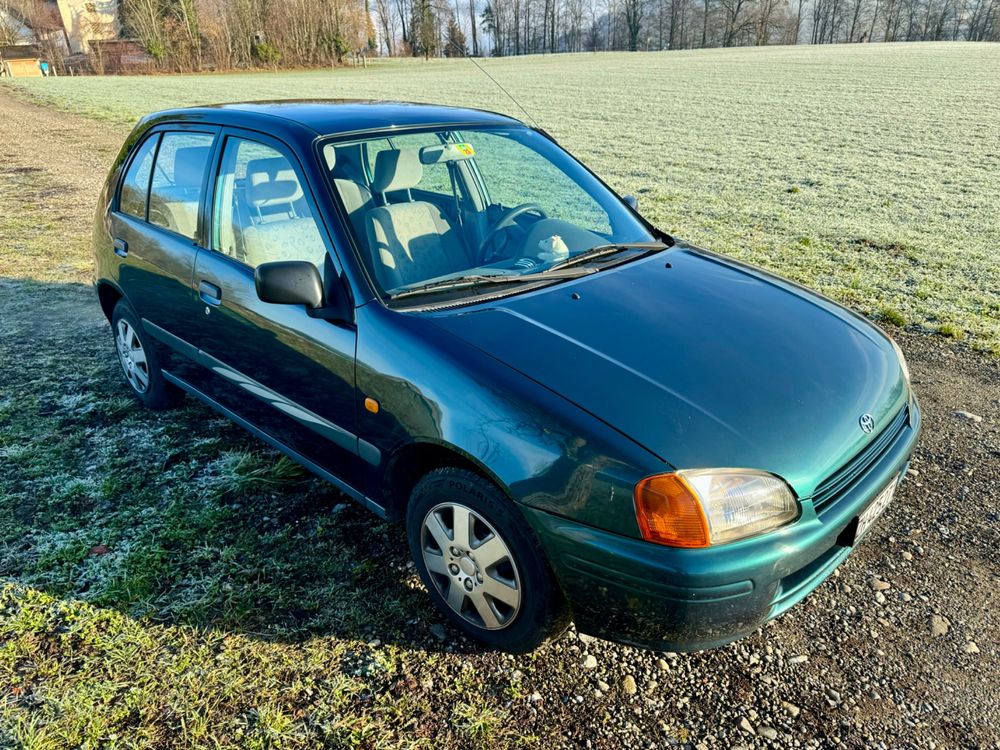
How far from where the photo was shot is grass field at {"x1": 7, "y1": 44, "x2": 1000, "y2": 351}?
6.90 metres

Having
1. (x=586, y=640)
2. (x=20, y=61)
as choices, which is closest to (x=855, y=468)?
(x=586, y=640)

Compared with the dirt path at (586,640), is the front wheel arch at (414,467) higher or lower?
higher

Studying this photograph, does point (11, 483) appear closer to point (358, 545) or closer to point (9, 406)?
point (9, 406)

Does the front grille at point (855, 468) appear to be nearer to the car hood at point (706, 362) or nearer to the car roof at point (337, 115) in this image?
the car hood at point (706, 362)

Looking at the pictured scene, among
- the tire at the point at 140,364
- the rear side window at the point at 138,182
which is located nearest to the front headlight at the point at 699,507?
the tire at the point at 140,364

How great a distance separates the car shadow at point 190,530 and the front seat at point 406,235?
3.83 feet

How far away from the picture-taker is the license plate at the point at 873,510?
2.30 m

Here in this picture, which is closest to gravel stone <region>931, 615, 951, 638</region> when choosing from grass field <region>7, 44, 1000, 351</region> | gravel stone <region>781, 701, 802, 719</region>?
gravel stone <region>781, 701, 802, 719</region>

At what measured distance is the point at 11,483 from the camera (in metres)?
3.48

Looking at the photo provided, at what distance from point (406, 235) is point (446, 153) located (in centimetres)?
74

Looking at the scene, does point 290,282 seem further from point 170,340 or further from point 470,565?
point 170,340

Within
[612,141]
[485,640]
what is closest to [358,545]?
[485,640]

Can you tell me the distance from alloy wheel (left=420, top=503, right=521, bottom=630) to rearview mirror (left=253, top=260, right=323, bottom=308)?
0.90 meters

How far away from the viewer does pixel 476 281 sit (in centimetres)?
278
